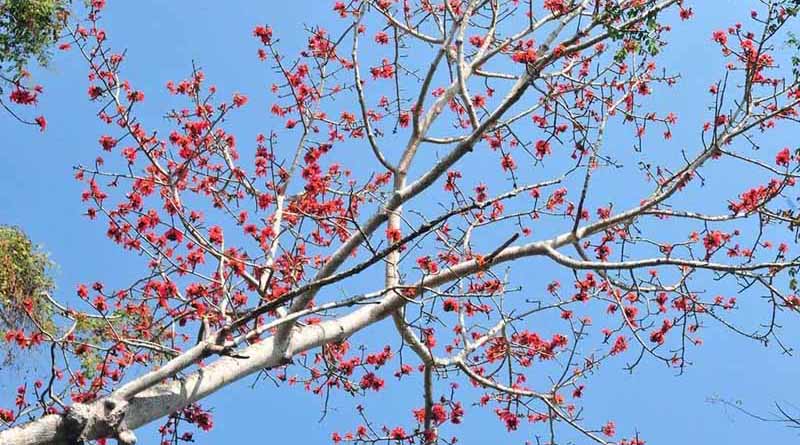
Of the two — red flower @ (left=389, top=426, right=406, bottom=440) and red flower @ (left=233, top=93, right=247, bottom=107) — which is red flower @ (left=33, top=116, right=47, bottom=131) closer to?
red flower @ (left=233, top=93, right=247, bottom=107)

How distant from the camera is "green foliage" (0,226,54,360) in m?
9.48

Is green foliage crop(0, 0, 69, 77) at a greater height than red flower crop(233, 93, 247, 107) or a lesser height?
greater

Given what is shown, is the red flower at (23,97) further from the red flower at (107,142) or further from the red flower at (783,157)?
the red flower at (783,157)

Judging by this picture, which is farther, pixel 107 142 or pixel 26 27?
pixel 26 27

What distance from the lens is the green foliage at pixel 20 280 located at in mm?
9477

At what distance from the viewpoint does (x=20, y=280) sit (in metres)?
10.0

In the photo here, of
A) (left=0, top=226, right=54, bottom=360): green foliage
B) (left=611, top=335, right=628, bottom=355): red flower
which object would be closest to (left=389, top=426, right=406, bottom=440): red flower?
(left=611, top=335, right=628, bottom=355): red flower

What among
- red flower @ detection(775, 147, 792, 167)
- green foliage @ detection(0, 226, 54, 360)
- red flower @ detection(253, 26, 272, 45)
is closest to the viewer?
red flower @ detection(775, 147, 792, 167)

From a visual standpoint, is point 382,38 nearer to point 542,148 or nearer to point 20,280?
point 542,148

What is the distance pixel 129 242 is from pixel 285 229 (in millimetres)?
1141

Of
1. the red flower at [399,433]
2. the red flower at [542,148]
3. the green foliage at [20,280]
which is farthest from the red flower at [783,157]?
the green foliage at [20,280]

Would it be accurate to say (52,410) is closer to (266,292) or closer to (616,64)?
(266,292)

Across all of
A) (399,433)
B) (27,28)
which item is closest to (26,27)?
(27,28)

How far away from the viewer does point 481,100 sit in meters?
7.25
